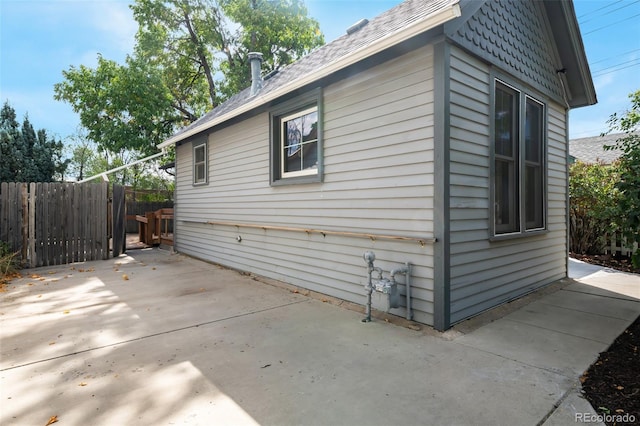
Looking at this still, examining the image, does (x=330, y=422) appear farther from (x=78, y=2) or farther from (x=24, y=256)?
(x=78, y=2)

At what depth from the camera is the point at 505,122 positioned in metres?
4.38

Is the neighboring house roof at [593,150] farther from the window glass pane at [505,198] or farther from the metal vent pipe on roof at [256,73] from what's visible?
the metal vent pipe on roof at [256,73]

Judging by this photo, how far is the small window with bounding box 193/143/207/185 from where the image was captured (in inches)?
323

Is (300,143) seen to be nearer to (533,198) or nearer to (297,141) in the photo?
(297,141)

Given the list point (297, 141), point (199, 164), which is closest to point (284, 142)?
point (297, 141)

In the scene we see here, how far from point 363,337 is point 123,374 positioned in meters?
2.03

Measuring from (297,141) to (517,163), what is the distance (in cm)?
319

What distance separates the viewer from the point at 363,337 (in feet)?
10.6

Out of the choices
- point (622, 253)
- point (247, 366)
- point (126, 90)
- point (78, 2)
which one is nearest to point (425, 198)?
point (247, 366)

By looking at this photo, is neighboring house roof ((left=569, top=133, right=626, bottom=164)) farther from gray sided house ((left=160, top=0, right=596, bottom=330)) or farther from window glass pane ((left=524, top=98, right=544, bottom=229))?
window glass pane ((left=524, top=98, right=544, bottom=229))

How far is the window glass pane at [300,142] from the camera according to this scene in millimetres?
5051

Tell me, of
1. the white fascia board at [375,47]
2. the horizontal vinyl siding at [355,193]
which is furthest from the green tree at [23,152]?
the white fascia board at [375,47]

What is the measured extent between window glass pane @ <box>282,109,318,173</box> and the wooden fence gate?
537 cm

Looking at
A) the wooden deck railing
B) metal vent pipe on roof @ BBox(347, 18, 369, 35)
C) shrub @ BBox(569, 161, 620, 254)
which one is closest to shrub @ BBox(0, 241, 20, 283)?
the wooden deck railing
